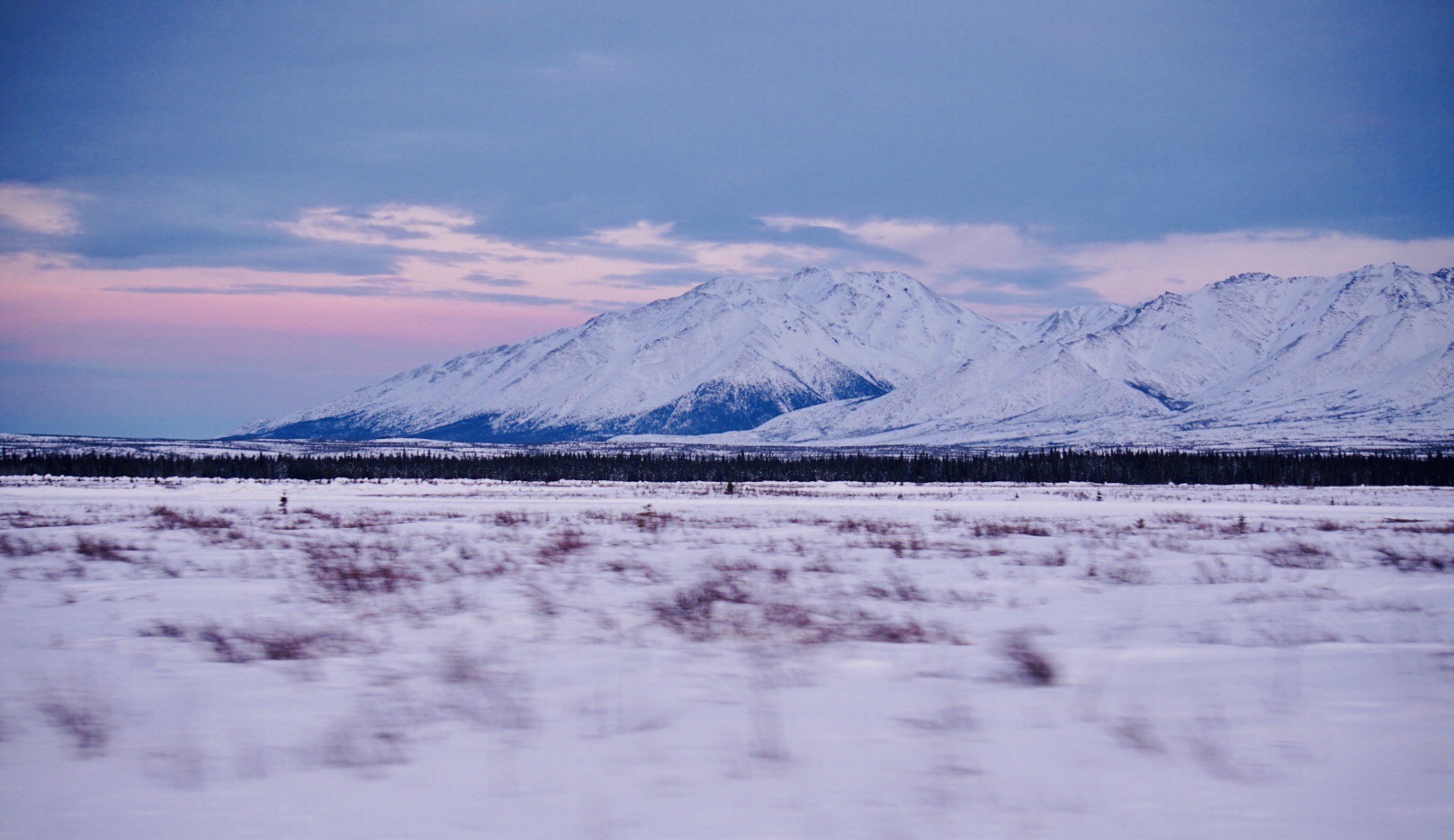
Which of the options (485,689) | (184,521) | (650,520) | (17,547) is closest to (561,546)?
(650,520)

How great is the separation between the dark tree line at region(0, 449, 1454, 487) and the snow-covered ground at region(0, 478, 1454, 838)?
99438 millimetres

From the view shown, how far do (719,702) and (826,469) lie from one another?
135m

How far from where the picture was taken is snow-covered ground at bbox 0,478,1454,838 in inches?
202

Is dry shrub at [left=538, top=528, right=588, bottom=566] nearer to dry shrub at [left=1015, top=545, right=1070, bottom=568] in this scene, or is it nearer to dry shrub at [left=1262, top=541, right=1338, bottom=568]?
dry shrub at [left=1015, top=545, right=1070, bottom=568]

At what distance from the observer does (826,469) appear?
14125cm

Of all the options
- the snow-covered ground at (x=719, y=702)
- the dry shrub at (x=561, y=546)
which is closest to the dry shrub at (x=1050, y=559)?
the snow-covered ground at (x=719, y=702)

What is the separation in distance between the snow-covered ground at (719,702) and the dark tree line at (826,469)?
99.4 m

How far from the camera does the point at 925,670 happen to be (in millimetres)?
8398

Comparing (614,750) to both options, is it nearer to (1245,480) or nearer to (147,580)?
(147,580)

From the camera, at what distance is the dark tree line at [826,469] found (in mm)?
112375

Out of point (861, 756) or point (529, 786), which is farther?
point (861, 756)

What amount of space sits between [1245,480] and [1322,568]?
112569mm

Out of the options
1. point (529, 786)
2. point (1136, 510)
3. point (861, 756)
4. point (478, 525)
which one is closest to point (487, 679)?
point (529, 786)

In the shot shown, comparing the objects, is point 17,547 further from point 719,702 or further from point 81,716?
point 719,702
